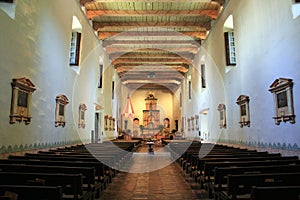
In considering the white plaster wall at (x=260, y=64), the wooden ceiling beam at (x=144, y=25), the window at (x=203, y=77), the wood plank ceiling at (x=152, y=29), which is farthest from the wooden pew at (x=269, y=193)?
the window at (x=203, y=77)

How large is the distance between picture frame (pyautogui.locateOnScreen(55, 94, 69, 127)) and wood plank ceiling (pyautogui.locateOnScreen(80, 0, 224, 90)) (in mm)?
4050

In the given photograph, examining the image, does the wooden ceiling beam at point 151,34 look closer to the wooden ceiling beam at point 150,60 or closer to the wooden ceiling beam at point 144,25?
the wooden ceiling beam at point 144,25

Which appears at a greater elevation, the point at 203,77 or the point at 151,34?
the point at 151,34

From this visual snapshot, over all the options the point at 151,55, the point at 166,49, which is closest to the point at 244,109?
the point at 166,49

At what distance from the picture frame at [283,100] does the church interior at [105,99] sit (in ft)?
0.07

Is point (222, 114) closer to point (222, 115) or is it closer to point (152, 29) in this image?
point (222, 115)

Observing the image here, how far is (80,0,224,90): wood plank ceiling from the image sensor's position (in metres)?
10.3

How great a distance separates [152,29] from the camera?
40.6ft

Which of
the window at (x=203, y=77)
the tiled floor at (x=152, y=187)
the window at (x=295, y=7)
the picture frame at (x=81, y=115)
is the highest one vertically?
the window at (x=203, y=77)

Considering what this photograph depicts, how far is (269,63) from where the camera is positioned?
6.03 metres

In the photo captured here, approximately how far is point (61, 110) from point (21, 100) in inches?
96.3

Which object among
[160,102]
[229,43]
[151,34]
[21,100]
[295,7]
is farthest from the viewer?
[160,102]

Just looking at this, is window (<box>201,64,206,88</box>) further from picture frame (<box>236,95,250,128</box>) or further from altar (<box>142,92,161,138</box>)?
altar (<box>142,92,161,138</box>)

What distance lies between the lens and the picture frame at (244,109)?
7297 mm
